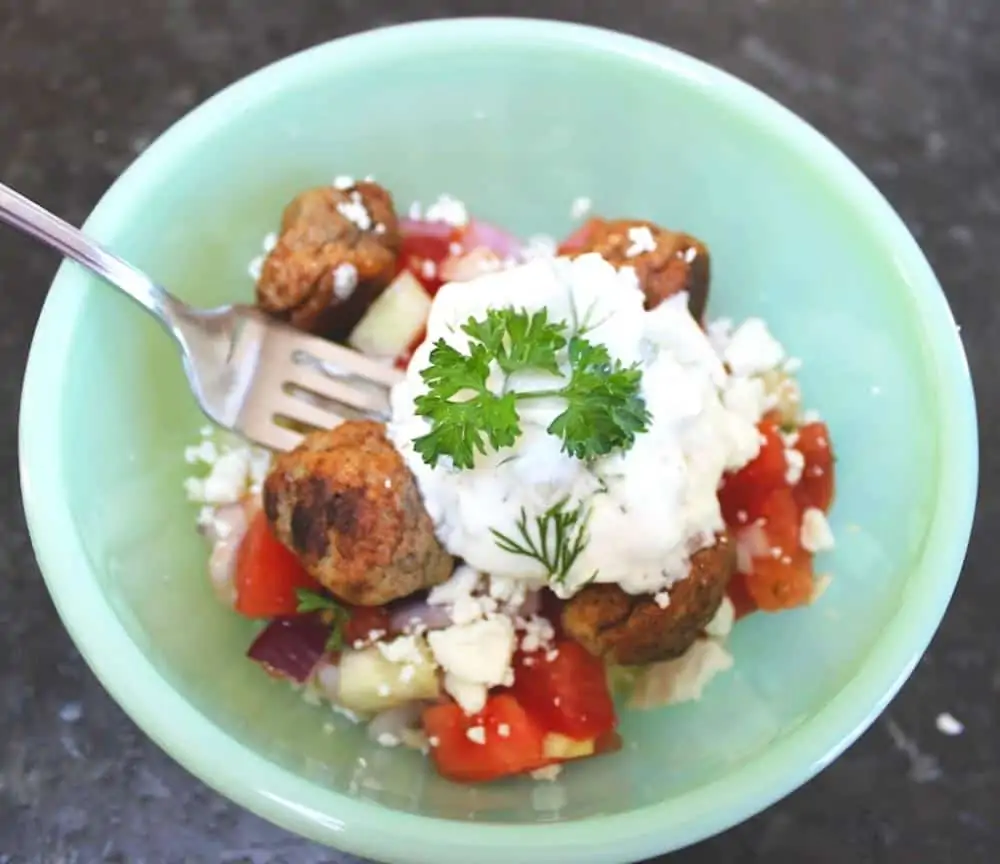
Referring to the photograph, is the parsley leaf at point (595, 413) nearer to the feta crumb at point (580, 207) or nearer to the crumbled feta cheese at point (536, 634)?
the crumbled feta cheese at point (536, 634)

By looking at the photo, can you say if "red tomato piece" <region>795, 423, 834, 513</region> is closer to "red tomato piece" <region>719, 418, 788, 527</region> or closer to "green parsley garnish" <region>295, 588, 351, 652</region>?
"red tomato piece" <region>719, 418, 788, 527</region>

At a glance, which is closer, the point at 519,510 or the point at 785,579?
the point at 519,510

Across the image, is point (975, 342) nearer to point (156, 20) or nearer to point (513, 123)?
point (513, 123)

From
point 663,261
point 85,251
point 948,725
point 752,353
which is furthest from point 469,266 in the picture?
point 948,725

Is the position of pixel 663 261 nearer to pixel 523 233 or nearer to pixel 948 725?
pixel 523 233

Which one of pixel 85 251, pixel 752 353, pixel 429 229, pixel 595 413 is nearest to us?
pixel 595 413

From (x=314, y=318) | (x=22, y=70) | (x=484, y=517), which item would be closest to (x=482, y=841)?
(x=484, y=517)

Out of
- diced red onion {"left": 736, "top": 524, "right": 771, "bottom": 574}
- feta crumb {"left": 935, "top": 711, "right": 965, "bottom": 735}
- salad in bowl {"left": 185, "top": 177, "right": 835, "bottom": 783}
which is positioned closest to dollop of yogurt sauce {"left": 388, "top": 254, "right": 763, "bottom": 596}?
salad in bowl {"left": 185, "top": 177, "right": 835, "bottom": 783}

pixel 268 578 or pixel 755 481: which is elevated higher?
pixel 755 481

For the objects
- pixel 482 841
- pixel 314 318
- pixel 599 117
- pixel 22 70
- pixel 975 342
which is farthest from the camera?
pixel 22 70
